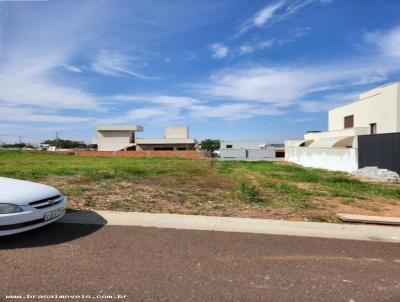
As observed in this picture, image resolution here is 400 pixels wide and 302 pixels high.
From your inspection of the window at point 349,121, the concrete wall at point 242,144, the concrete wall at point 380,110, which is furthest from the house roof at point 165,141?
the concrete wall at point 380,110

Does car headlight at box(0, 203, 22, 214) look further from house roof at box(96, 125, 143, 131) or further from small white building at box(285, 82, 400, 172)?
house roof at box(96, 125, 143, 131)

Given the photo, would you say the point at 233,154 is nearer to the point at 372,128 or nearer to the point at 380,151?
the point at 372,128

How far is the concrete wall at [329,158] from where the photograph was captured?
2352 centimetres

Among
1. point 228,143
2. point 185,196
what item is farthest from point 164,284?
point 228,143

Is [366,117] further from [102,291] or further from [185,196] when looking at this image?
[102,291]

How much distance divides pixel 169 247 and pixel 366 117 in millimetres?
34163

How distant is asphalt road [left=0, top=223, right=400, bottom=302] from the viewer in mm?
3533

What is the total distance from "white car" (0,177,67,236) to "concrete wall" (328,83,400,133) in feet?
95.5

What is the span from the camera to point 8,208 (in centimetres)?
501

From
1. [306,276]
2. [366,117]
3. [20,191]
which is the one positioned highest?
[366,117]

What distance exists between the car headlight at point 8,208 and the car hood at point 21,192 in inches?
2.1

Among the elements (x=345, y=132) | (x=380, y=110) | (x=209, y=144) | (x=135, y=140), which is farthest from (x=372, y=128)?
(x=209, y=144)

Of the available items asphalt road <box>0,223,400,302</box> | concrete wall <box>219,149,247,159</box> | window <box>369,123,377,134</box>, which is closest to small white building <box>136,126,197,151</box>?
concrete wall <box>219,149,247,159</box>

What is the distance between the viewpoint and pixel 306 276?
4.01 metres
